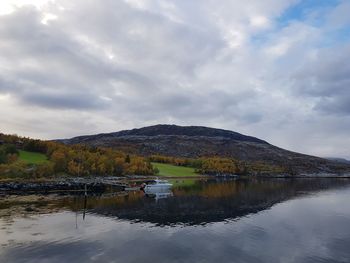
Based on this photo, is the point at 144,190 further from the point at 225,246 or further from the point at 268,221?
the point at 225,246

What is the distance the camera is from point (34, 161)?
138 meters

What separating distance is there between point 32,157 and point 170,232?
11117 centimetres

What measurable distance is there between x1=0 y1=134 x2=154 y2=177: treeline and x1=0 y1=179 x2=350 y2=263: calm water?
50.6 meters

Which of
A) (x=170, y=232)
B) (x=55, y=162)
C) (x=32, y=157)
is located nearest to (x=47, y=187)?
(x=55, y=162)

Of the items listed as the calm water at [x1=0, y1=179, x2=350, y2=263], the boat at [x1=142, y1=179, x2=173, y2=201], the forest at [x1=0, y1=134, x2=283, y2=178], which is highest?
the forest at [x1=0, y1=134, x2=283, y2=178]

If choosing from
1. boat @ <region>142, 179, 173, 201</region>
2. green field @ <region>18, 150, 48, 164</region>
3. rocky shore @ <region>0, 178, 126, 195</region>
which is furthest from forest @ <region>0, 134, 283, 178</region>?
boat @ <region>142, 179, 173, 201</region>

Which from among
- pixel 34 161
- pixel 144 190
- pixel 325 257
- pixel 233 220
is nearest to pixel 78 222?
pixel 233 220

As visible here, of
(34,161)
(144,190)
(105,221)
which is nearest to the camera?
(105,221)

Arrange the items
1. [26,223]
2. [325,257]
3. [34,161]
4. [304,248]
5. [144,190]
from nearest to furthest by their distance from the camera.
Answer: [325,257], [304,248], [26,223], [144,190], [34,161]

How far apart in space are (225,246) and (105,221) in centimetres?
2394

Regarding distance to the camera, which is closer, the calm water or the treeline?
the calm water

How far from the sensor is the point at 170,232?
50719 mm

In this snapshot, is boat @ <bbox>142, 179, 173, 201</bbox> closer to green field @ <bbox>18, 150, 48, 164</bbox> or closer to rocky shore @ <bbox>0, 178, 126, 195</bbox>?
rocky shore @ <bbox>0, 178, 126, 195</bbox>

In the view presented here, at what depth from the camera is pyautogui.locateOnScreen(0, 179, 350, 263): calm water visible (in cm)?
3822
